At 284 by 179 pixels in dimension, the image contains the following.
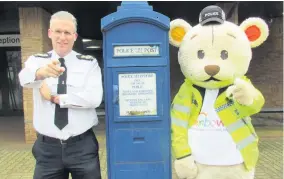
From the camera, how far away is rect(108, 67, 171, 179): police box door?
2844mm

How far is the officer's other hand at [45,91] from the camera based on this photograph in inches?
107

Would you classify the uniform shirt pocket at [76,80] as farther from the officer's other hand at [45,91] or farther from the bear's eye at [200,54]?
the bear's eye at [200,54]

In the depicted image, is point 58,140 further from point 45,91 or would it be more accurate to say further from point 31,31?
point 31,31

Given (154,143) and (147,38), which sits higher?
(147,38)

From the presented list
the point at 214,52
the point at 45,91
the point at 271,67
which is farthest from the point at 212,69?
the point at 271,67

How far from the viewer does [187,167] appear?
2.97 metres

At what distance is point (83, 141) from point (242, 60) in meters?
1.41

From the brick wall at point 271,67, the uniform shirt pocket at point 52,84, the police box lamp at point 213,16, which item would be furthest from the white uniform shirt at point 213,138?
the brick wall at point 271,67

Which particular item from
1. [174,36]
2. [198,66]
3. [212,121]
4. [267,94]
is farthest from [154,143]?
[267,94]

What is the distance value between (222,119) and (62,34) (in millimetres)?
1418

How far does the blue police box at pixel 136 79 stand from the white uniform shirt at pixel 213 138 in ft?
0.91

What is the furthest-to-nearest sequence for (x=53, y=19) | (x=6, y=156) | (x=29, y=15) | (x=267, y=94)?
(x=267, y=94), (x=29, y=15), (x=6, y=156), (x=53, y=19)

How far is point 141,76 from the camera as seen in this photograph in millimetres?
2844

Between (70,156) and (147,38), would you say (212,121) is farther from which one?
(70,156)
